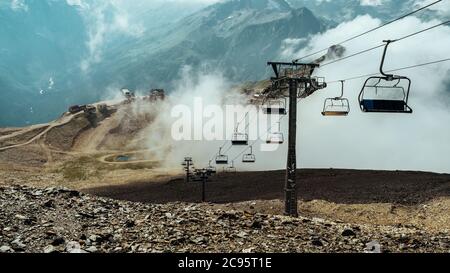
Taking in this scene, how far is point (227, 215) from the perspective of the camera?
24.7 metres

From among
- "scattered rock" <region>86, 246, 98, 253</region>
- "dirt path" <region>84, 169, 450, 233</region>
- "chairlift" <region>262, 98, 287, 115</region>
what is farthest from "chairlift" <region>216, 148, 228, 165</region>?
"scattered rock" <region>86, 246, 98, 253</region>

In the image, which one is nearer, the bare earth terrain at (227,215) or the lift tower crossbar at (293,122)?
the bare earth terrain at (227,215)

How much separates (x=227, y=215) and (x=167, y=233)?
15.7ft

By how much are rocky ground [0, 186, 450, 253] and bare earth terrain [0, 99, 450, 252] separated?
4cm

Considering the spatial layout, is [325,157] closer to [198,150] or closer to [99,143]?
[198,150]

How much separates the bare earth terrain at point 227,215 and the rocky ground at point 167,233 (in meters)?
0.04

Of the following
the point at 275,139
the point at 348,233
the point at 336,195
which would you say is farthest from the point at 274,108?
the point at 348,233

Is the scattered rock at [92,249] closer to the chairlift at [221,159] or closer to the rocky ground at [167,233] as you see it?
the rocky ground at [167,233]

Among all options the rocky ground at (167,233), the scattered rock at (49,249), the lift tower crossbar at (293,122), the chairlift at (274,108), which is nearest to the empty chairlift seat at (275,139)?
the chairlift at (274,108)

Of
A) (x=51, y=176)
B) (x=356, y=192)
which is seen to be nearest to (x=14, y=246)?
(x=356, y=192)

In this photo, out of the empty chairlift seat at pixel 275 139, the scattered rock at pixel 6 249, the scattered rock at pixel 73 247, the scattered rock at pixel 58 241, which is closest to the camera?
the scattered rock at pixel 6 249

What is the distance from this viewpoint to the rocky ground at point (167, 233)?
19109mm

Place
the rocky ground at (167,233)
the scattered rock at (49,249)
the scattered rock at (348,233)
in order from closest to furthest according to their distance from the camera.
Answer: the scattered rock at (49,249), the rocky ground at (167,233), the scattered rock at (348,233)
